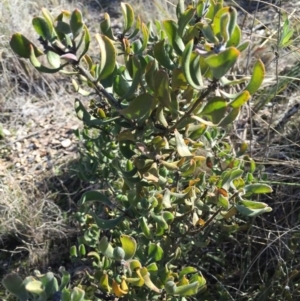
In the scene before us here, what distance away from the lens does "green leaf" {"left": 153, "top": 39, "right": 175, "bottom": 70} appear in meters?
0.89

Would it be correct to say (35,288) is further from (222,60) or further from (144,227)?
(222,60)

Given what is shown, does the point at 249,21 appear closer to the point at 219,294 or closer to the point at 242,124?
the point at 242,124

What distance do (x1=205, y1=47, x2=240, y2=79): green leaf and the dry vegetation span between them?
0.74 m

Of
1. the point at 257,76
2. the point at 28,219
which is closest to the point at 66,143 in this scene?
the point at 28,219

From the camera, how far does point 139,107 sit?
863 millimetres

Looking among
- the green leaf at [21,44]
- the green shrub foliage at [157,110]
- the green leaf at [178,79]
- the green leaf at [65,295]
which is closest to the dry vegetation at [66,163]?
the green shrub foliage at [157,110]

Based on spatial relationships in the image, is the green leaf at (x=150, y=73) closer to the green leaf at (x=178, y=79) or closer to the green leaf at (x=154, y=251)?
the green leaf at (x=178, y=79)

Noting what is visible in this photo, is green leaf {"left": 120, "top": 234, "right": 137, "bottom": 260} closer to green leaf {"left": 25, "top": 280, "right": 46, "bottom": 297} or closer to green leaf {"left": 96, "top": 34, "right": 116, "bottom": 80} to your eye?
green leaf {"left": 25, "top": 280, "right": 46, "bottom": 297}

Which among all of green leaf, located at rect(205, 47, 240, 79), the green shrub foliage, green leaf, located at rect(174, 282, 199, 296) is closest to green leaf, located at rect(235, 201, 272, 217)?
the green shrub foliage

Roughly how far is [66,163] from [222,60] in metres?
1.60

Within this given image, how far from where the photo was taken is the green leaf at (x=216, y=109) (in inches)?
32.1

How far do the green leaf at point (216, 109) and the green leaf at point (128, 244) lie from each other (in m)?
0.25

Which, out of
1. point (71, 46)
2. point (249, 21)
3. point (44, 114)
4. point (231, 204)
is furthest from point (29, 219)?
point (249, 21)

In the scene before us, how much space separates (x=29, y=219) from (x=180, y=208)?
3.07 feet
